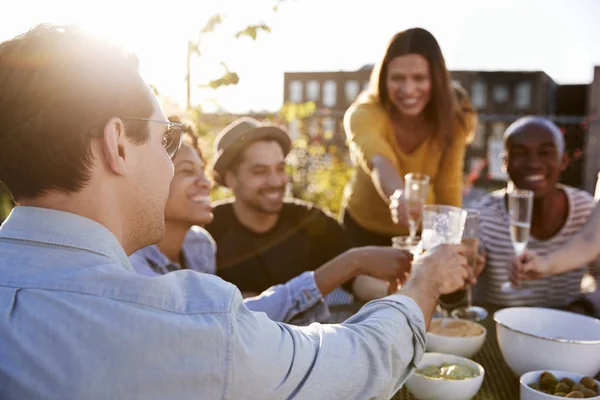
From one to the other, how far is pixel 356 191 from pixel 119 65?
2.73 meters

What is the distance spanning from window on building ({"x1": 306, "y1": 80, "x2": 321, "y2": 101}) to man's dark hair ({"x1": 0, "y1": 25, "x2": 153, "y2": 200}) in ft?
148

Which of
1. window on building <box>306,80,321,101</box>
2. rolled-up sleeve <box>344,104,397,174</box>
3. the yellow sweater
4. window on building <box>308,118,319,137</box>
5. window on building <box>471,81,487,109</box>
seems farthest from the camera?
window on building <box>306,80,321,101</box>

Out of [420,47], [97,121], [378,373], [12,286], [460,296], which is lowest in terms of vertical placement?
[460,296]

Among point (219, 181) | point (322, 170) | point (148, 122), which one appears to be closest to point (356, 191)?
point (219, 181)

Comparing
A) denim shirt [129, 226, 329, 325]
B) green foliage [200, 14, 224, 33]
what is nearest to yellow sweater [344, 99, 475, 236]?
green foliage [200, 14, 224, 33]

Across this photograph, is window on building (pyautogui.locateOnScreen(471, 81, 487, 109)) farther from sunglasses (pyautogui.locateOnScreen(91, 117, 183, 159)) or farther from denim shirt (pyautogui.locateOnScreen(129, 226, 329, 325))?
sunglasses (pyautogui.locateOnScreen(91, 117, 183, 159))

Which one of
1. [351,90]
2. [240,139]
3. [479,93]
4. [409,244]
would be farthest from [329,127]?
[351,90]

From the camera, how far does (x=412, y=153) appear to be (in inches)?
137

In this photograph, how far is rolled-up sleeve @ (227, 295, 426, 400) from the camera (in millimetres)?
972

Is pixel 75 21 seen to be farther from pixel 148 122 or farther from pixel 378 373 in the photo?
pixel 378 373

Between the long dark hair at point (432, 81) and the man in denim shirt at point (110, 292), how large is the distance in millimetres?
2290

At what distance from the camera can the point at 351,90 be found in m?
44.6

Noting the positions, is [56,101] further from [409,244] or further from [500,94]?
[500,94]

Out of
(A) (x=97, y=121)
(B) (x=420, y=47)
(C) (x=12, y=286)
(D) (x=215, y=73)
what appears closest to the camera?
(C) (x=12, y=286)
